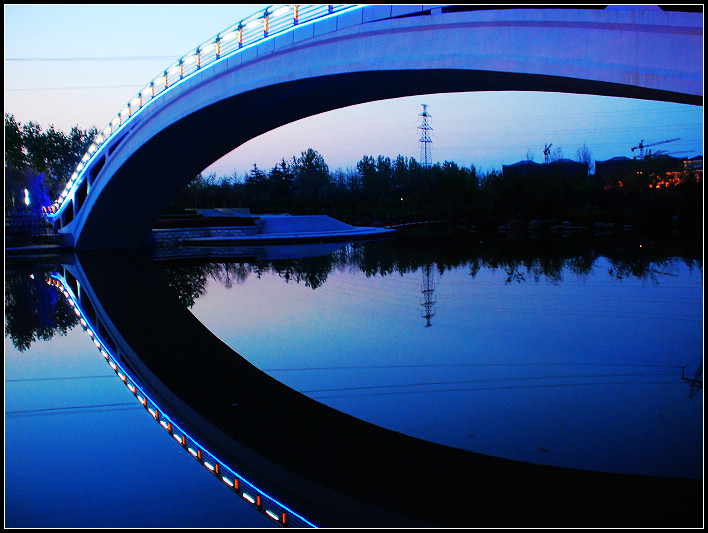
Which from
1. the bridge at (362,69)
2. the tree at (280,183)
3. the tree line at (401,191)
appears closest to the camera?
the bridge at (362,69)

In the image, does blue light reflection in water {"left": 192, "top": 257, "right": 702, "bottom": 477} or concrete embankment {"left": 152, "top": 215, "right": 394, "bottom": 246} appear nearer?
blue light reflection in water {"left": 192, "top": 257, "right": 702, "bottom": 477}

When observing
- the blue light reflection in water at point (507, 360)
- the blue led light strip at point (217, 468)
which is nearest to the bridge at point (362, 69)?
the blue light reflection in water at point (507, 360)

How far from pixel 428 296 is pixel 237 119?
8.60 m

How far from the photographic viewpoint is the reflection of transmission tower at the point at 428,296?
6.57 meters

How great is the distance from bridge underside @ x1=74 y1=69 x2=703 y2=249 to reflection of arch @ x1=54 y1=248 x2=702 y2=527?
14.5 ft

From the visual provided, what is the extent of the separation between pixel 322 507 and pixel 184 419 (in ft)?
4.80

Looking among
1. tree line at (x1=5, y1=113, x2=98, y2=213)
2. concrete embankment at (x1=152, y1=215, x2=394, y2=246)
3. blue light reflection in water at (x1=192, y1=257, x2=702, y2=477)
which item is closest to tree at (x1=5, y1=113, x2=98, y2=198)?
tree line at (x1=5, y1=113, x2=98, y2=213)

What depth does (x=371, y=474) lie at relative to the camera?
279 centimetres

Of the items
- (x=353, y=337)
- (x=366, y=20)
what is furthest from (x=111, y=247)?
(x=353, y=337)

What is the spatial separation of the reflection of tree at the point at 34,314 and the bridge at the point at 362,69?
528cm

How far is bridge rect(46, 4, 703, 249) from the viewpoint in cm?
561

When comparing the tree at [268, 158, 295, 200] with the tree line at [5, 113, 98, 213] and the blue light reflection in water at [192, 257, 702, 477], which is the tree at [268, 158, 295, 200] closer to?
the tree line at [5, 113, 98, 213]

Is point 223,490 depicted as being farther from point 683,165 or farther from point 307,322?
point 683,165

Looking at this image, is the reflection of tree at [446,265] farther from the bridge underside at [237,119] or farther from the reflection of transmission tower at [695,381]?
the reflection of transmission tower at [695,381]
